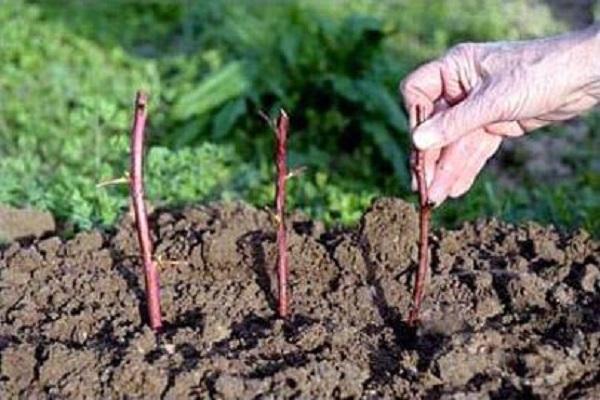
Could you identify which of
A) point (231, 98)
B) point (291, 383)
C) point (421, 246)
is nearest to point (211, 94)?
point (231, 98)

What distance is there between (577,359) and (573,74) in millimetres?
876

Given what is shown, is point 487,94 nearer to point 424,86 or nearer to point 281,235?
point 424,86

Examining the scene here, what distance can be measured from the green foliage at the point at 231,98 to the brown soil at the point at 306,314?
0.72 metres

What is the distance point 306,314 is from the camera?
12.1 feet

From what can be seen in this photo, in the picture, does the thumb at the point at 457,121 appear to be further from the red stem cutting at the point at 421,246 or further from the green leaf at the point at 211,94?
the green leaf at the point at 211,94

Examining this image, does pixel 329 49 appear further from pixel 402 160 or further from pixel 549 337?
pixel 549 337

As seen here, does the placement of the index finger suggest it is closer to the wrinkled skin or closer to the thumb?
the wrinkled skin

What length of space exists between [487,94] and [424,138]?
8.3 inches

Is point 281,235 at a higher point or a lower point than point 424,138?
lower

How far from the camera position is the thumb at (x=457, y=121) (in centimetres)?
372

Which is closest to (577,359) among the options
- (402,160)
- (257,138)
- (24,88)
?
(402,160)

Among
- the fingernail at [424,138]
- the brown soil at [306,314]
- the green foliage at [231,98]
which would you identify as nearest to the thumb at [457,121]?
the fingernail at [424,138]

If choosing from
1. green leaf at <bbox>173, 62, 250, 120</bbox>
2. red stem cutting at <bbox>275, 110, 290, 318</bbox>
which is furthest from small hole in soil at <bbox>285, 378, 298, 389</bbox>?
green leaf at <bbox>173, 62, 250, 120</bbox>

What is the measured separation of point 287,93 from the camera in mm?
6660
